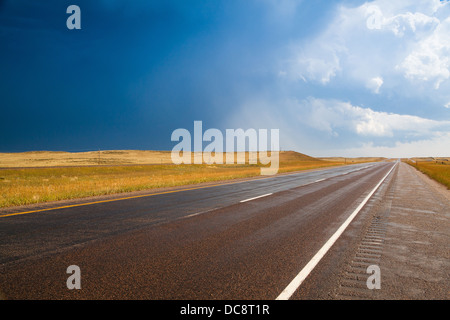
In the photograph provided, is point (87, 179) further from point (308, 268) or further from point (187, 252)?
point (308, 268)

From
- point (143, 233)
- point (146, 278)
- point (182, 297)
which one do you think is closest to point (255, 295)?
point (182, 297)

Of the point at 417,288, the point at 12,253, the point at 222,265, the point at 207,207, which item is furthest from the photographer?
the point at 207,207

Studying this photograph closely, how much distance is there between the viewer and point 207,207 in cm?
907

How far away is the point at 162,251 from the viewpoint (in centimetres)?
466

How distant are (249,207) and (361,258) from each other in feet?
15.7

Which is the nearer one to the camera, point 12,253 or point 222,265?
point 222,265

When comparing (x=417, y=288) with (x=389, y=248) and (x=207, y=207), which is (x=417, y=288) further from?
(x=207, y=207)

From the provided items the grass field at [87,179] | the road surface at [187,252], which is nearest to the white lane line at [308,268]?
the road surface at [187,252]

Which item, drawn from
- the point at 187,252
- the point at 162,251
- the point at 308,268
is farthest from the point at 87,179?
the point at 308,268

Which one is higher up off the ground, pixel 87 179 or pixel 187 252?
pixel 187 252

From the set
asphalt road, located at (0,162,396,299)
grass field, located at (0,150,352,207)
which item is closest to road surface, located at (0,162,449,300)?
asphalt road, located at (0,162,396,299)

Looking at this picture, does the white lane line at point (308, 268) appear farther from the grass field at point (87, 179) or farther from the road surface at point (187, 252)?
the grass field at point (87, 179)

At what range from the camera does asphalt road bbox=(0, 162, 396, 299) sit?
11.0ft

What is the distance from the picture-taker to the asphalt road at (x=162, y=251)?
132 inches
